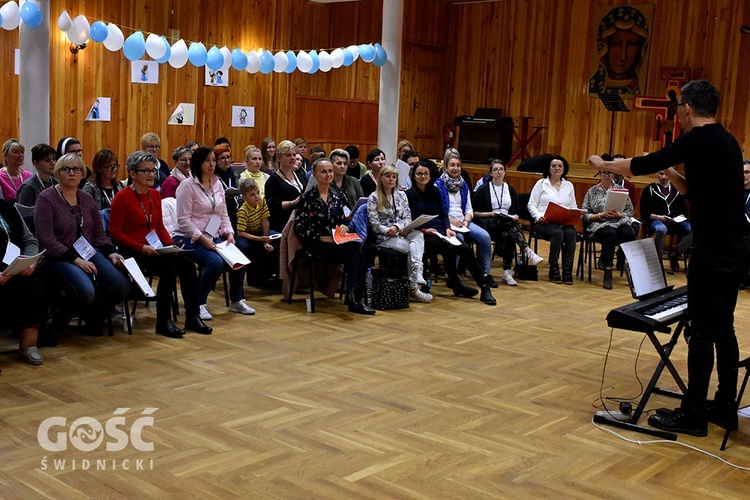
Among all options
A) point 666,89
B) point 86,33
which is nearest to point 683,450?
point 86,33

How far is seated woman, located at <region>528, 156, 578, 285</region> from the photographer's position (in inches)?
332

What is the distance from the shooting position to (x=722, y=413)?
427 cm

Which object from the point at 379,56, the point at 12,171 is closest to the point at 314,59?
the point at 379,56

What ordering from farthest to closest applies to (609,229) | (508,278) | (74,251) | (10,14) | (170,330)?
(609,229) → (508,278) → (10,14) → (170,330) → (74,251)

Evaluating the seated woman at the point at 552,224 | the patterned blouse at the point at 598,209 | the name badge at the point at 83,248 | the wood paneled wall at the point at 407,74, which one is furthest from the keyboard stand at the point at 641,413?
the wood paneled wall at the point at 407,74

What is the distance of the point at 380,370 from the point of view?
16.7 feet

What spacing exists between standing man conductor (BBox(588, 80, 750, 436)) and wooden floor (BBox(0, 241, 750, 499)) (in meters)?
0.35

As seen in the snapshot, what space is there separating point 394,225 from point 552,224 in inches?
83.4

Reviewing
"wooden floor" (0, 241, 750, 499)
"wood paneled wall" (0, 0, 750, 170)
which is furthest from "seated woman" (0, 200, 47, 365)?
"wood paneled wall" (0, 0, 750, 170)

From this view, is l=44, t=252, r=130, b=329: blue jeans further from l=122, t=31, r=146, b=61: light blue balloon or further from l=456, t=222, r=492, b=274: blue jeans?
l=122, t=31, r=146, b=61: light blue balloon

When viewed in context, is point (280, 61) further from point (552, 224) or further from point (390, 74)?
point (552, 224)

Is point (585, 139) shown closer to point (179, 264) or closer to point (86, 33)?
point (86, 33)

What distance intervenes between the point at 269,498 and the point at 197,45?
685 centimetres

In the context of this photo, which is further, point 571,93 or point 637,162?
point 571,93
